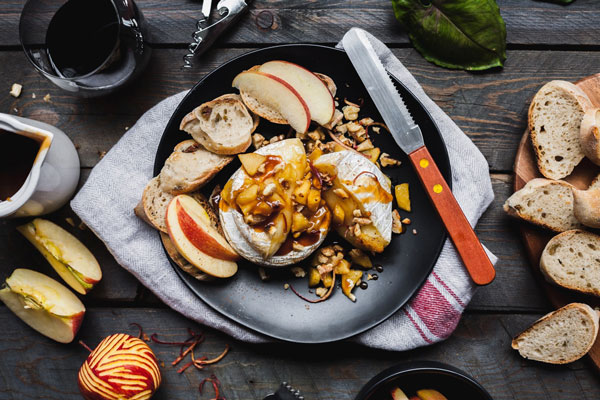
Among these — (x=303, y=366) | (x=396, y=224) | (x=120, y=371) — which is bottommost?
(x=303, y=366)

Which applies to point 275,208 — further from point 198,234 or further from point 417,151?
point 417,151

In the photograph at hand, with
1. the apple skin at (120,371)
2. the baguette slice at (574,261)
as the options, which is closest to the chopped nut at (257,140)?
the apple skin at (120,371)

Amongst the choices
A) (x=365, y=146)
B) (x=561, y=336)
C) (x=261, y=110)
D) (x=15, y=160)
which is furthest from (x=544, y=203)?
(x=15, y=160)

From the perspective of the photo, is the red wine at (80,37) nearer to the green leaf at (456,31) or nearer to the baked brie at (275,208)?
the baked brie at (275,208)

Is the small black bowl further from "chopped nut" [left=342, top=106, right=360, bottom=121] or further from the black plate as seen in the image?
"chopped nut" [left=342, top=106, right=360, bottom=121]

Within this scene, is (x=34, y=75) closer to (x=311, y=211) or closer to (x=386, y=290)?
(x=311, y=211)
